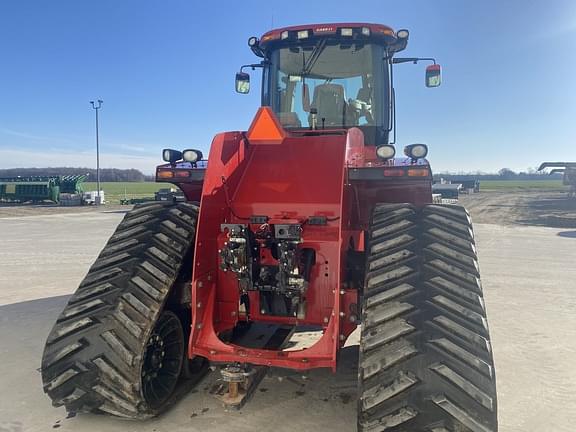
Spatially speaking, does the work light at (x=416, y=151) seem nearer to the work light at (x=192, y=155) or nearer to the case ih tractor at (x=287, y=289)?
the case ih tractor at (x=287, y=289)

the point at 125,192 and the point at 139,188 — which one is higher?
the point at 139,188

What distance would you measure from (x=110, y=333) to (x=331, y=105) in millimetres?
3074

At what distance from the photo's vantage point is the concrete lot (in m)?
3.21

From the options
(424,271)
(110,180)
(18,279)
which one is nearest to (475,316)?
(424,271)

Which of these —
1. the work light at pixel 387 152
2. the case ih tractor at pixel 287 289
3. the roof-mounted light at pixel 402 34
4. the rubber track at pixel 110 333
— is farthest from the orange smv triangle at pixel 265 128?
the roof-mounted light at pixel 402 34

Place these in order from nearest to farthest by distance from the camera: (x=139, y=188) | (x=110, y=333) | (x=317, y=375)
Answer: (x=110, y=333) < (x=317, y=375) < (x=139, y=188)

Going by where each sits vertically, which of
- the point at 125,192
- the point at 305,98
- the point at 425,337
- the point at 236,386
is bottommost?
the point at 236,386

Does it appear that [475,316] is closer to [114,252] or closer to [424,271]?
[424,271]

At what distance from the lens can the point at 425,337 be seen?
97.7 inches

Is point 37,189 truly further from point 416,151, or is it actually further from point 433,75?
point 416,151

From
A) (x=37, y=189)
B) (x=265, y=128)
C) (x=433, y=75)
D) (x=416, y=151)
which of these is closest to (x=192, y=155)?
(x=265, y=128)

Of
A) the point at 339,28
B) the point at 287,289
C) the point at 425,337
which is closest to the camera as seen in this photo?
the point at 425,337

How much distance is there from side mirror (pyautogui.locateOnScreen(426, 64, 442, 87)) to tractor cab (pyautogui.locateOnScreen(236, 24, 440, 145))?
779 mm

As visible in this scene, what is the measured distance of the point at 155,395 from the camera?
Answer: 10.7 feet
